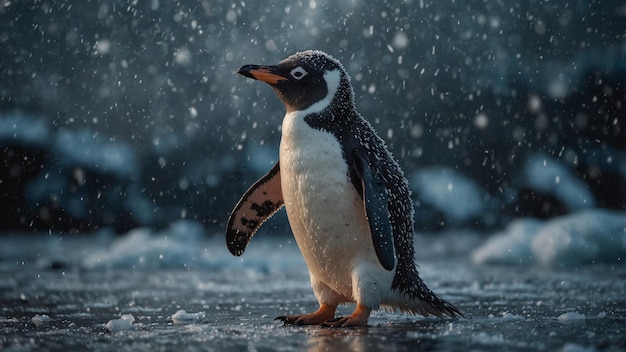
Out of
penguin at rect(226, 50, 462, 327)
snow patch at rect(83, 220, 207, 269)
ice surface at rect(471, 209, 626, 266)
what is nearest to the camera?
penguin at rect(226, 50, 462, 327)

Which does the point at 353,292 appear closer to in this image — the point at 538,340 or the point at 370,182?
the point at 370,182

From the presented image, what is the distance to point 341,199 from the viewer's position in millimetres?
2668

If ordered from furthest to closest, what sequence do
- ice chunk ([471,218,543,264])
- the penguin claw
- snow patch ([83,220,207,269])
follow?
1. ice chunk ([471,218,543,264])
2. snow patch ([83,220,207,269])
3. the penguin claw

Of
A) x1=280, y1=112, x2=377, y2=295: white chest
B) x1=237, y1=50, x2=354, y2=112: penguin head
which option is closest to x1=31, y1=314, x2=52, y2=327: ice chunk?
x1=280, y1=112, x2=377, y2=295: white chest

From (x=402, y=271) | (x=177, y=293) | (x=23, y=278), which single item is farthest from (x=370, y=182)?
(x=23, y=278)

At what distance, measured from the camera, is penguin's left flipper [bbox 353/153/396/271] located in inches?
99.1

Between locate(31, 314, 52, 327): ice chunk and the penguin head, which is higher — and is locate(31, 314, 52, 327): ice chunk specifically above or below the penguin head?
below

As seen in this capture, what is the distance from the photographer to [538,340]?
2074 mm

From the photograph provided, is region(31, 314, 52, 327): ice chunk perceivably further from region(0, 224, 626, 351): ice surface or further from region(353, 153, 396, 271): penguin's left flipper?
region(353, 153, 396, 271): penguin's left flipper

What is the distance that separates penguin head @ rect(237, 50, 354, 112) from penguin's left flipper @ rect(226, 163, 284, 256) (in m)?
0.45

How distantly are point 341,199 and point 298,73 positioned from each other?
55cm

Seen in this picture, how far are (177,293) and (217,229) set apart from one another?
984cm

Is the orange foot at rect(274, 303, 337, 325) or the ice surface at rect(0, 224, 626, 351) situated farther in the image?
the orange foot at rect(274, 303, 337, 325)

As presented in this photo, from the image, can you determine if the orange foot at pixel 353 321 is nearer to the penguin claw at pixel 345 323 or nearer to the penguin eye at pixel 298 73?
the penguin claw at pixel 345 323
